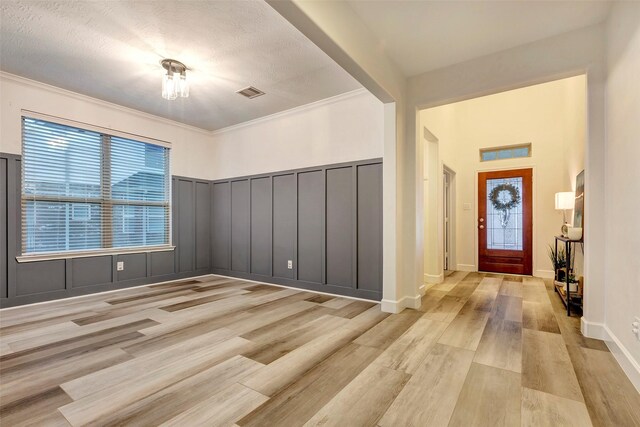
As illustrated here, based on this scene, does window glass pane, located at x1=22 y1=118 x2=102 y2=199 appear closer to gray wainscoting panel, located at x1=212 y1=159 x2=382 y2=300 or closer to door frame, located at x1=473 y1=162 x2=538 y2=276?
gray wainscoting panel, located at x1=212 y1=159 x2=382 y2=300

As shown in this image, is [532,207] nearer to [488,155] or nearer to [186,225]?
[488,155]

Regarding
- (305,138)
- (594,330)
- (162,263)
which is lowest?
(594,330)

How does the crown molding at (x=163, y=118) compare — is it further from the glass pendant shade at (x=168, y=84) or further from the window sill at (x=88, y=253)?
the window sill at (x=88, y=253)

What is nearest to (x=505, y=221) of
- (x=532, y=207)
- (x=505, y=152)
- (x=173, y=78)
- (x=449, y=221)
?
(x=532, y=207)

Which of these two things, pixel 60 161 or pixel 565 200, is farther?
pixel 565 200

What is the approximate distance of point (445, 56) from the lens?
3.01 m

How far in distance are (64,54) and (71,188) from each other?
175cm

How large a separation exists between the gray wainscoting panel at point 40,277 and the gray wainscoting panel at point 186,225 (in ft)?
5.25

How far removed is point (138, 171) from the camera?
468cm

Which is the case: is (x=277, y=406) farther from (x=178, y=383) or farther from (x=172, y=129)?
(x=172, y=129)

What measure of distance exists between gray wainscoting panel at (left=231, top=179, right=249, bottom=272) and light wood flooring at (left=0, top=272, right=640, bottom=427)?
171 cm

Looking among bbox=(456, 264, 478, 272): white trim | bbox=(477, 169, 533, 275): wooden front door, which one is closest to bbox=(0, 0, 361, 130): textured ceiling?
bbox=(477, 169, 533, 275): wooden front door

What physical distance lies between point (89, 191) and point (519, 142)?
7156mm

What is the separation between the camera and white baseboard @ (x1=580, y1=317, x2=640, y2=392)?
1.79 m
